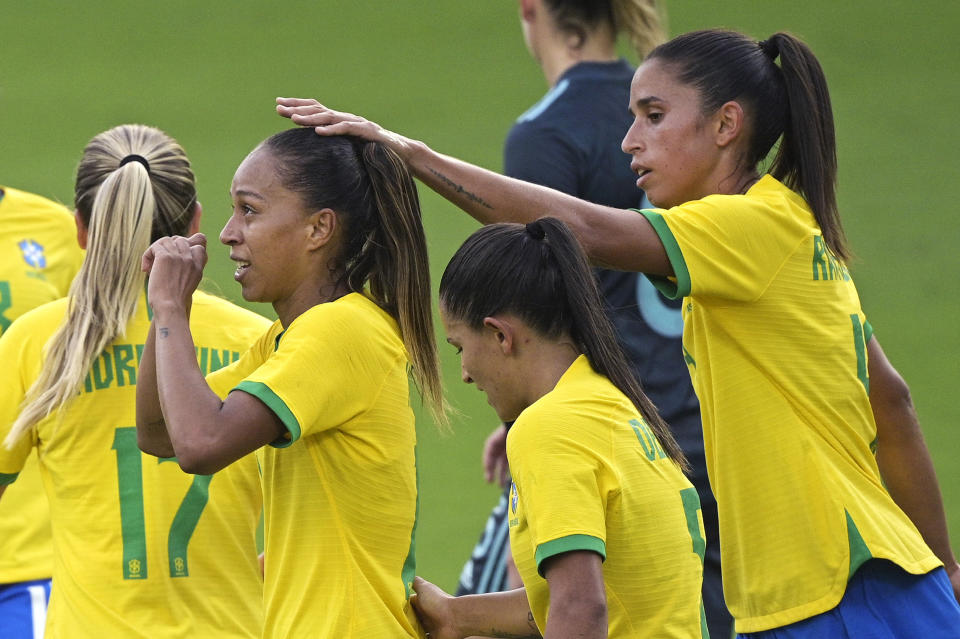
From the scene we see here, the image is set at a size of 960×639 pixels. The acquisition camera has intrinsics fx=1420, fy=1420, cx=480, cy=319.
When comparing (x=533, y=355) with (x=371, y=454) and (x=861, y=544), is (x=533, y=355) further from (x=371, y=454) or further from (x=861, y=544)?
(x=861, y=544)

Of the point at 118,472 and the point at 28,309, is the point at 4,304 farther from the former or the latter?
the point at 118,472

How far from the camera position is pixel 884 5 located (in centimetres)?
807

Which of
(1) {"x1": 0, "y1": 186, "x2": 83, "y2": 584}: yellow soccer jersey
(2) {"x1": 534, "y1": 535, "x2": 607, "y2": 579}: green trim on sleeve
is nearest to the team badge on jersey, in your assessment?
(1) {"x1": 0, "y1": 186, "x2": 83, "y2": 584}: yellow soccer jersey

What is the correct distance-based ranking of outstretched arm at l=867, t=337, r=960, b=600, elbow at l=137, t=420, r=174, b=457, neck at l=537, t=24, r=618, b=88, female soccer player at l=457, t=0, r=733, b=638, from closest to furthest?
elbow at l=137, t=420, r=174, b=457 → outstretched arm at l=867, t=337, r=960, b=600 → female soccer player at l=457, t=0, r=733, b=638 → neck at l=537, t=24, r=618, b=88

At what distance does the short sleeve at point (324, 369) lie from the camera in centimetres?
206

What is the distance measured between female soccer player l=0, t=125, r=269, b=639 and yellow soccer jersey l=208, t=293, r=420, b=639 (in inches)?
18.6

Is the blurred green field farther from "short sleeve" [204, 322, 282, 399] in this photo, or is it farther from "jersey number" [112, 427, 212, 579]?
"short sleeve" [204, 322, 282, 399]

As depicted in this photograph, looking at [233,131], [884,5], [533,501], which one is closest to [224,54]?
[233,131]

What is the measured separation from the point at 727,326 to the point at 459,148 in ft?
17.2

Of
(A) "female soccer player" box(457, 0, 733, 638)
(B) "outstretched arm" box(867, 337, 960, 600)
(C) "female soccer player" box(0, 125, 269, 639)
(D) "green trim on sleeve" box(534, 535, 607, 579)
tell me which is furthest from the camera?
(A) "female soccer player" box(457, 0, 733, 638)

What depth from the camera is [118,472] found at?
8.60ft

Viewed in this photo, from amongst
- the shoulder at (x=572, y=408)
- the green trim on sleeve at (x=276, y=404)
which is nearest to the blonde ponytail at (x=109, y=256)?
the green trim on sleeve at (x=276, y=404)

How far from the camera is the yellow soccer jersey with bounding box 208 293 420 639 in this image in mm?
2104

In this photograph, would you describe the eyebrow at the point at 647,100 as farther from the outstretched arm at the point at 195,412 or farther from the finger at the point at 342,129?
the outstretched arm at the point at 195,412
